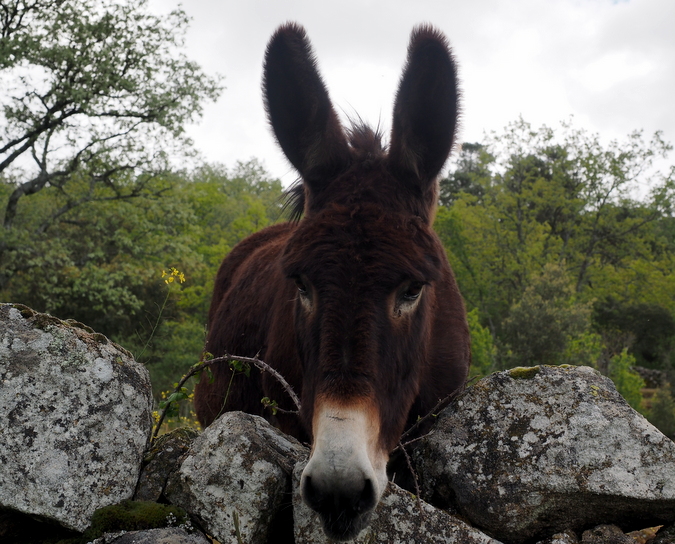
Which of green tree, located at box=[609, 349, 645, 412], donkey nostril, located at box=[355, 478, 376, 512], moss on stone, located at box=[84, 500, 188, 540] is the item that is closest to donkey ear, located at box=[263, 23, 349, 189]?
donkey nostril, located at box=[355, 478, 376, 512]

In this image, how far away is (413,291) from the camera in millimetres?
2592

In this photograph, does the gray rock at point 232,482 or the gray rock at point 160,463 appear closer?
the gray rock at point 232,482

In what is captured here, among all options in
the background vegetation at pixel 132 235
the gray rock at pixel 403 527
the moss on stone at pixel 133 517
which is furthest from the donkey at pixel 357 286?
the background vegetation at pixel 132 235

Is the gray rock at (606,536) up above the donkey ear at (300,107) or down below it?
below

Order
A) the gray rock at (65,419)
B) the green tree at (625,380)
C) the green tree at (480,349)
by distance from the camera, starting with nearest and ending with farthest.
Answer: the gray rock at (65,419), the green tree at (480,349), the green tree at (625,380)

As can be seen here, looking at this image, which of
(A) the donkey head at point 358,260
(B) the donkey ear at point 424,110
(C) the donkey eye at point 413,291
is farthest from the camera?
(B) the donkey ear at point 424,110

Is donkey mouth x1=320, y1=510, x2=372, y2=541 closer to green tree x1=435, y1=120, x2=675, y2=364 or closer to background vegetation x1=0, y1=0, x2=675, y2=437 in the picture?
background vegetation x1=0, y1=0, x2=675, y2=437

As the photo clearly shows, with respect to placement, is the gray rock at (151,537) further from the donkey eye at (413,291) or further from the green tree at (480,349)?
the green tree at (480,349)

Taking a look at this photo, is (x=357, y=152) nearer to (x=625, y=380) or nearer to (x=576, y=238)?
(x=625, y=380)

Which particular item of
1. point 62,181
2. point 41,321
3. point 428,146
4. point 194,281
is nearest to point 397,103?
point 428,146

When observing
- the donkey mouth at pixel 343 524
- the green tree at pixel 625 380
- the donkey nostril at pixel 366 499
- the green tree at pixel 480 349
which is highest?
the donkey nostril at pixel 366 499

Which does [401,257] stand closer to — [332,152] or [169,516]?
[332,152]

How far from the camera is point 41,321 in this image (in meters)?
2.47

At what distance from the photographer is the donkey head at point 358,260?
1985 millimetres
